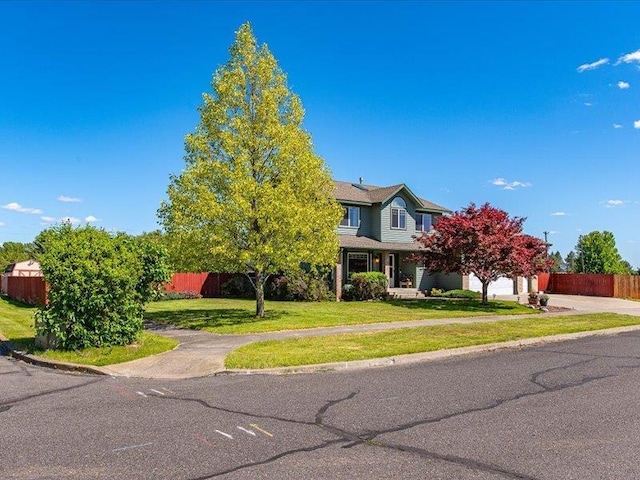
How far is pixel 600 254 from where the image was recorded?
2477 inches

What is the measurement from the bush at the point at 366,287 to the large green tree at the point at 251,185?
1087cm

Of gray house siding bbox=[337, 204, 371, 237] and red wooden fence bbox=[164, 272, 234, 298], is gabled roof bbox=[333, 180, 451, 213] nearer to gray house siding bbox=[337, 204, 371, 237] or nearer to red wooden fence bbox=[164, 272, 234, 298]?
gray house siding bbox=[337, 204, 371, 237]

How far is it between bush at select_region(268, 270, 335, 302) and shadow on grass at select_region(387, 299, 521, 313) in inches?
157

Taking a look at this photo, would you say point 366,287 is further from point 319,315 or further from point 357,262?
point 319,315

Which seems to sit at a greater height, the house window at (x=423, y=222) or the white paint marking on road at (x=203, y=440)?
the house window at (x=423, y=222)

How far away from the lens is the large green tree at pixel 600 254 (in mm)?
62719

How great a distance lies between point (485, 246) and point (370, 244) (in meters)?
9.65

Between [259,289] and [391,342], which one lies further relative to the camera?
[259,289]

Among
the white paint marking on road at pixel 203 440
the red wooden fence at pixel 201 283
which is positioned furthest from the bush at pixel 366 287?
the white paint marking on road at pixel 203 440

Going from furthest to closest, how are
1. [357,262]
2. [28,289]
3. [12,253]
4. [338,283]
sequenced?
[12,253], [357,262], [338,283], [28,289]

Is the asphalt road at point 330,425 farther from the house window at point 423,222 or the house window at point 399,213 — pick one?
the house window at point 423,222

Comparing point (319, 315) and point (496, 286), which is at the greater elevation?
point (496, 286)

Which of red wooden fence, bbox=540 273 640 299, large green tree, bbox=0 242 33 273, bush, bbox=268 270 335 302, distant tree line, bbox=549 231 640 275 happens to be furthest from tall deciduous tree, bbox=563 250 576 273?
large green tree, bbox=0 242 33 273

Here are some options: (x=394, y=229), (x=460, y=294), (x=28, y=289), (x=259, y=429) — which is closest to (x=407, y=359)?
(x=259, y=429)
